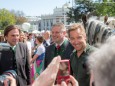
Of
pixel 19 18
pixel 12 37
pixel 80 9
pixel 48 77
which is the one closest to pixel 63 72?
pixel 48 77

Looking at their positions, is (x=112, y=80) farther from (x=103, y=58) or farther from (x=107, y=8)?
(x=107, y=8)

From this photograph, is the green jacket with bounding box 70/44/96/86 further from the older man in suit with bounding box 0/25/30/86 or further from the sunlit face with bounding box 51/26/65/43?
the sunlit face with bounding box 51/26/65/43

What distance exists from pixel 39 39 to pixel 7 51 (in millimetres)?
4922

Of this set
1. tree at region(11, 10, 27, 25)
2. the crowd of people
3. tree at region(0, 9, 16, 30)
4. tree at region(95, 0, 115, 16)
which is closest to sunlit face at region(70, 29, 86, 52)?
the crowd of people

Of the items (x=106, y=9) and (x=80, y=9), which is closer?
(x=106, y=9)

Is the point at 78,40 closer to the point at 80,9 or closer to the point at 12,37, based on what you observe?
the point at 12,37

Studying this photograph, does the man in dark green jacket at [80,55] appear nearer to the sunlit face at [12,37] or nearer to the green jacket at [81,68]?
the green jacket at [81,68]

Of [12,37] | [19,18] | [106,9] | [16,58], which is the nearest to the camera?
[16,58]

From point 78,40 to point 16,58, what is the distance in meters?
1.14

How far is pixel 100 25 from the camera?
554 cm

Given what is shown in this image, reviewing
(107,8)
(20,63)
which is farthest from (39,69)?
(107,8)

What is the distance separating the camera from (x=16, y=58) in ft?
14.2

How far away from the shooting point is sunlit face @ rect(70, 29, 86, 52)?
11.6ft

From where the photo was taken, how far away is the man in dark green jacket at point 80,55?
3.31 m
